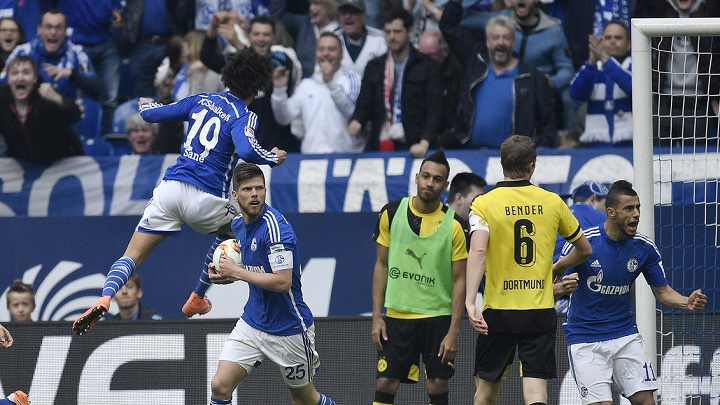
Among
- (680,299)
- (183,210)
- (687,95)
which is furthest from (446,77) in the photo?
(680,299)

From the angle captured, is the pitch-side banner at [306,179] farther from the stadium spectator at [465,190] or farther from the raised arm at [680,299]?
the raised arm at [680,299]

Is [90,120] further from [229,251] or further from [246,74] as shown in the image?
[229,251]

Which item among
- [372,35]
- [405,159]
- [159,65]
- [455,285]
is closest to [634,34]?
[455,285]

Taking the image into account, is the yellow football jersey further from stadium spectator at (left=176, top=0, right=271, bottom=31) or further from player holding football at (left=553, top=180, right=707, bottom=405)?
stadium spectator at (left=176, top=0, right=271, bottom=31)

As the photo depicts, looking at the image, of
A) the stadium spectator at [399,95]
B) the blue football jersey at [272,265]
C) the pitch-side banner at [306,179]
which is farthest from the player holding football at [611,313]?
the stadium spectator at [399,95]

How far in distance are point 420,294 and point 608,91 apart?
3.46 m

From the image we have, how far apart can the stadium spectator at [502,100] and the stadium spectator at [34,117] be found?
3.40m

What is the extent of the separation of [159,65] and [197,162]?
14.2 feet

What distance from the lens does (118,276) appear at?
26.5ft

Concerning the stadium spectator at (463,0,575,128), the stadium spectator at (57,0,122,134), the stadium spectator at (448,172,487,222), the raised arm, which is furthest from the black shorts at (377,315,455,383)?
the stadium spectator at (57,0,122,134)

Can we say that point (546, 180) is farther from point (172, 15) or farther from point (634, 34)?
point (172, 15)

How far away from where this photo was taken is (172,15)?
1284 centimetres

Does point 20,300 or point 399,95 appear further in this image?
point 399,95

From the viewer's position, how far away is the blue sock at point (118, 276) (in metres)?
7.96
